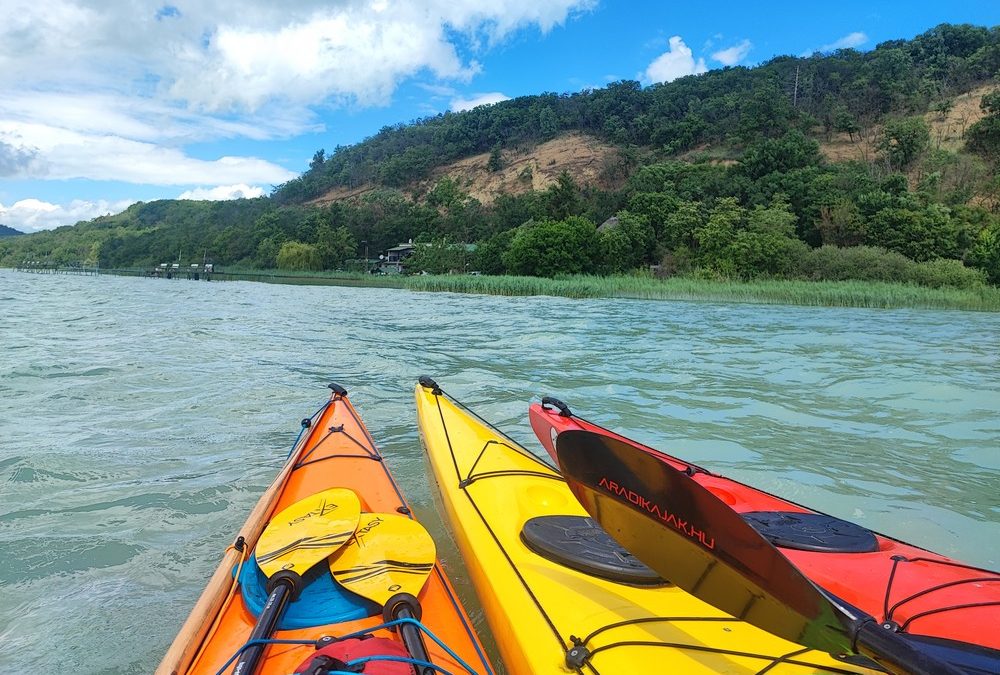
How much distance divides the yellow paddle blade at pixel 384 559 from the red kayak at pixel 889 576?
83 centimetres

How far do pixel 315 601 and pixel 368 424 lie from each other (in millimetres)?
3422

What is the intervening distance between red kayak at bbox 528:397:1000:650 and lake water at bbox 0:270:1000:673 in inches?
49.4

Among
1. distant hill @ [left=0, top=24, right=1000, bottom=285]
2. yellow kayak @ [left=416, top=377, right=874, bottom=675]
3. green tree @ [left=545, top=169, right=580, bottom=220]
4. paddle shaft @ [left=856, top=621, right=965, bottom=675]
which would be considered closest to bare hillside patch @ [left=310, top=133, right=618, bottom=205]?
distant hill @ [left=0, top=24, right=1000, bottom=285]

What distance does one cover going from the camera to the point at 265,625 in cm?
164

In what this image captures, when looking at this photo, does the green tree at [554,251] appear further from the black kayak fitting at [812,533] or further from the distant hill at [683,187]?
the black kayak fitting at [812,533]

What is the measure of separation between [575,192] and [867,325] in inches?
1642

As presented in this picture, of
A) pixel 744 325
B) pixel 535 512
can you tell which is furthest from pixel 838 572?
pixel 744 325

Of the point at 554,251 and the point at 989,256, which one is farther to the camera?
the point at 554,251

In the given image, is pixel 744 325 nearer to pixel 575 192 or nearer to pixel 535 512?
pixel 535 512

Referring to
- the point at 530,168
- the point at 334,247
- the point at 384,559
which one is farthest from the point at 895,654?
the point at 530,168

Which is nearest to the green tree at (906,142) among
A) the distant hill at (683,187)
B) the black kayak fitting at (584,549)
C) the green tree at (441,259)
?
the distant hill at (683,187)

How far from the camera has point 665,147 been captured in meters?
67.0

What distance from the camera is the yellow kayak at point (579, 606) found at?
1549 millimetres

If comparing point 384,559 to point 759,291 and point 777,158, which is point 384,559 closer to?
point 759,291
